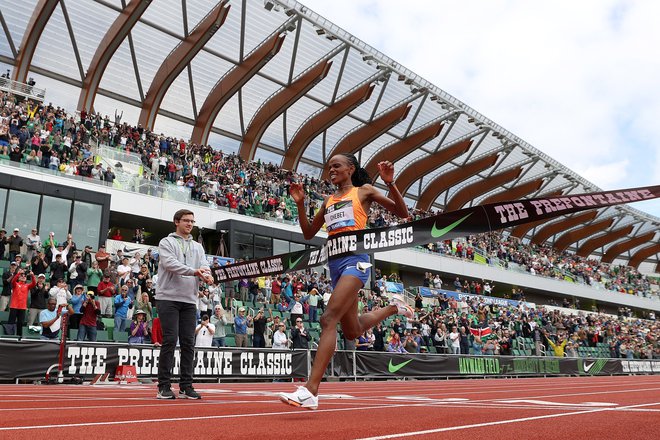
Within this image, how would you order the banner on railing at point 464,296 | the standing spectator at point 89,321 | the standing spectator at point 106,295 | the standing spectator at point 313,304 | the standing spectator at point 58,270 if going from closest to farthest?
1. the standing spectator at point 89,321
2. the standing spectator at point 106,295
3. the standing spectator at point 58,270
4. the standing spectator at point 313,304
5. the banner on railing at point 464,296

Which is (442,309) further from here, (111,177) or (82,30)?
(82,30)

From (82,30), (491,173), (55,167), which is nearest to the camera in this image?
(55,167)

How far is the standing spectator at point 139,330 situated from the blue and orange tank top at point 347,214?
8.99 metres

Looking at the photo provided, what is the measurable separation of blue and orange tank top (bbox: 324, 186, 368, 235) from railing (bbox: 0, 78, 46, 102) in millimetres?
27128

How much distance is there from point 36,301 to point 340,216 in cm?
1054

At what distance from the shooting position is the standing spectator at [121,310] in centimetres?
1319

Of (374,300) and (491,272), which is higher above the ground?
(491,272)

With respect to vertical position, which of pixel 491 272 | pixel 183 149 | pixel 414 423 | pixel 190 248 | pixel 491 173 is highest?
pixel 491 173

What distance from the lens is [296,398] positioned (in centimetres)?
393

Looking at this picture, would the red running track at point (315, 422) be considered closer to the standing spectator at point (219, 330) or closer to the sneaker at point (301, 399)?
the sneaker at point (301, 399)

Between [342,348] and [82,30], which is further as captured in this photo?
[82,30]

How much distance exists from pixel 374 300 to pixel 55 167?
13.4 meters

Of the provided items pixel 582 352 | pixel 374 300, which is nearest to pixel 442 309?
pixel 374 300

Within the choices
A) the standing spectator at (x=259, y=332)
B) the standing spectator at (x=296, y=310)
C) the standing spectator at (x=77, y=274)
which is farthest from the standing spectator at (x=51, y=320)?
the standing spectator at (x=296, y=310)
